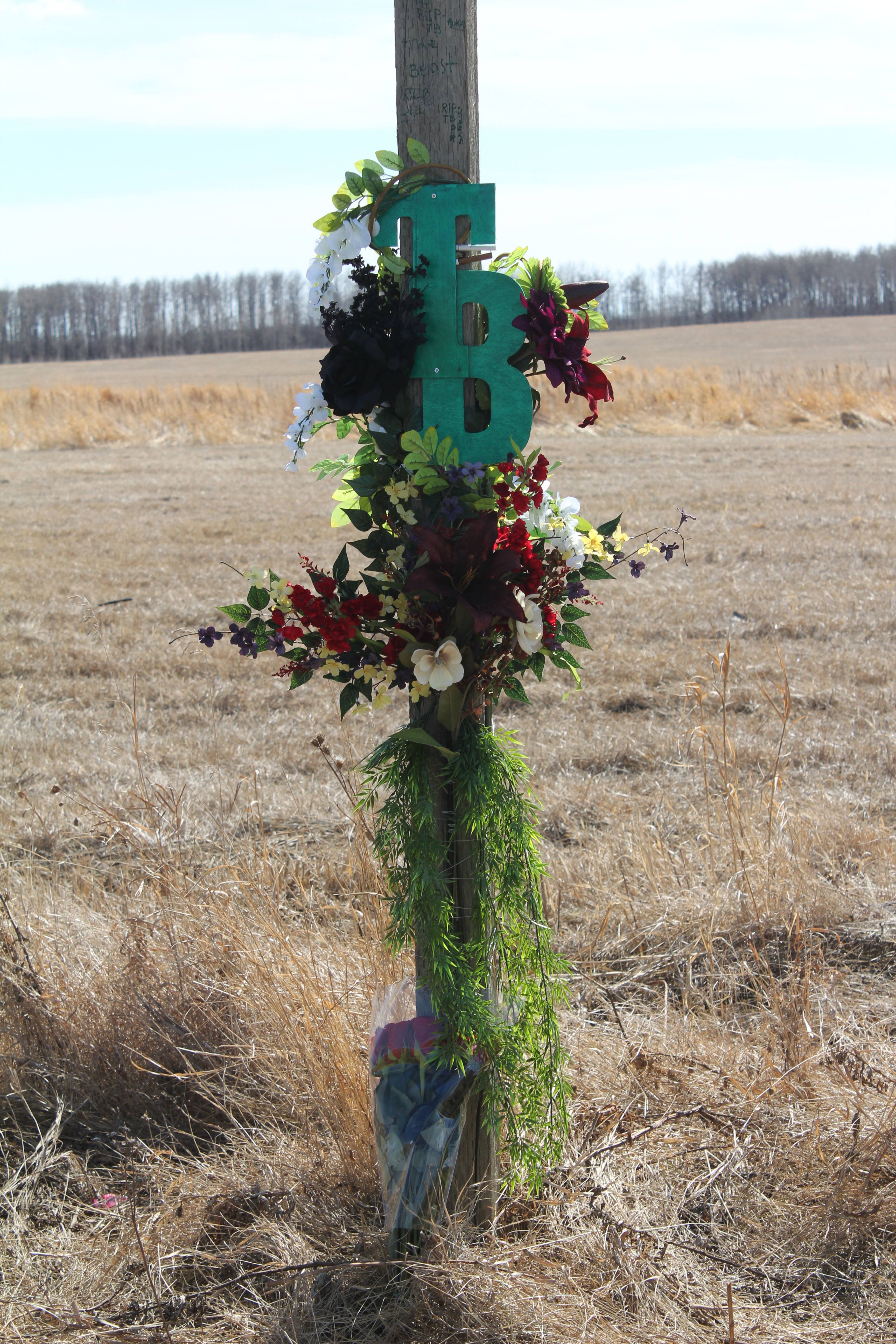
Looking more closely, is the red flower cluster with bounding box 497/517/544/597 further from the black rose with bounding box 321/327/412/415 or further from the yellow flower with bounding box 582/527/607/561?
the black rose with bounding box 321/327/412/415

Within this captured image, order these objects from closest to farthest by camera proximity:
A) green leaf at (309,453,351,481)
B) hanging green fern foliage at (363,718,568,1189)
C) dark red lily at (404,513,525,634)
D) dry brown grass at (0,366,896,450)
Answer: dark red lily at (404,513,525,634) → hanging green fern foliage at (363,718,568,1189) → green leaf at (309,453,351,481) → dry brown grass at (0,366,896,450)

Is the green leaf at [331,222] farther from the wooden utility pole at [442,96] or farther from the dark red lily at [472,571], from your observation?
the dark red lily at [472,571]

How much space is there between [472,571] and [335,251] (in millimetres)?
624

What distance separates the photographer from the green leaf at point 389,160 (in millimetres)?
1761

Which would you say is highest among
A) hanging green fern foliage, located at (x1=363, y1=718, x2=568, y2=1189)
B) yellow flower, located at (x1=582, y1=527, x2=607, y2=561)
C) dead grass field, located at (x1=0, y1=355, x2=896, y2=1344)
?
yellow flower, located at (x1=582, y1=527, x2=607, y2=561)

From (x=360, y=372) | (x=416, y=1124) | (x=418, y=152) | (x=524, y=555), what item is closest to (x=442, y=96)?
(x=418, y=152)

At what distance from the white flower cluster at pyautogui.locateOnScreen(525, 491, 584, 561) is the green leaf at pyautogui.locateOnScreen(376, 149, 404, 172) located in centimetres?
61

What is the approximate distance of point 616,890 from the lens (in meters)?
3.31

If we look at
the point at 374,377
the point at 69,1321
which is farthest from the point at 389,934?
the point at 374,377

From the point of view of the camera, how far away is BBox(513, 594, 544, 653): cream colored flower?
5.71 feet

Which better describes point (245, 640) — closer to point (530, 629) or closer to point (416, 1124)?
point (530, 629)

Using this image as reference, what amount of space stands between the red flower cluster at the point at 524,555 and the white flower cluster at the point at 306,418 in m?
0.39

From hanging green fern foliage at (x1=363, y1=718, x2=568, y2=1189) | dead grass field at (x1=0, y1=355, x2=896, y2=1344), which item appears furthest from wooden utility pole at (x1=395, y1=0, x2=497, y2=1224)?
dead grass field at (x1=0, y1=355, x2=896, y2=1344)

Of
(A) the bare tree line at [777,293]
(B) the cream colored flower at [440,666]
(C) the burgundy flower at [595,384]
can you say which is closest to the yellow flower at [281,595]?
(B) the cream colored flower at [440,666]
